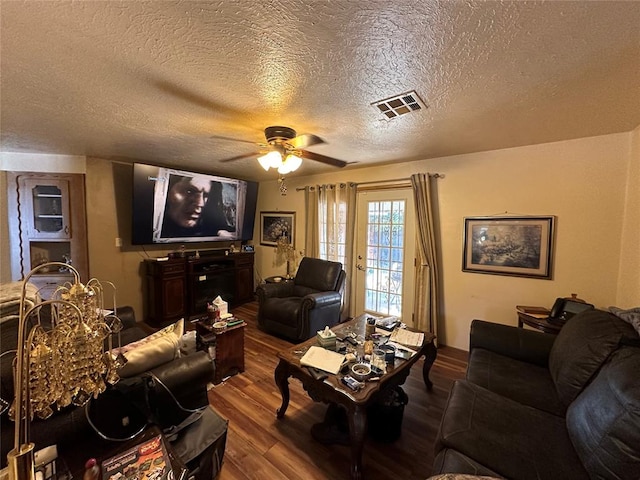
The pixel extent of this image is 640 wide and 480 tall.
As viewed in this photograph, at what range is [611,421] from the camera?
3.52 feet

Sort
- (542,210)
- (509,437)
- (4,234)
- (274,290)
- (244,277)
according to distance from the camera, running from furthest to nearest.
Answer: (244,277) < (274,290) < (4,234) < (542,210) < (509,437)

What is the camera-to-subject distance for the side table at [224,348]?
250 centimetres

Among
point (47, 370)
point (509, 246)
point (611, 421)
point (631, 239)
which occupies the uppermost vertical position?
point (631, 239)

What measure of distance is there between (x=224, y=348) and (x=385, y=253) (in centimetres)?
240

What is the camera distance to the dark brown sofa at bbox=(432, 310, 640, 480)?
1.06 metres

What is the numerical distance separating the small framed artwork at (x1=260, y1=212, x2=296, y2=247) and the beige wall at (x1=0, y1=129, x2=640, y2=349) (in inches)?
63.1

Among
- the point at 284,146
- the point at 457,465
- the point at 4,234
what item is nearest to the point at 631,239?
the point at 457,465

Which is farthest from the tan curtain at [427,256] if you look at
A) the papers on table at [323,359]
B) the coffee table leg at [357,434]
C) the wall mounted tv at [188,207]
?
the wall mounted tv at [188,207]

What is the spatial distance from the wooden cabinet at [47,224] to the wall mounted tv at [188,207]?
0.62 m

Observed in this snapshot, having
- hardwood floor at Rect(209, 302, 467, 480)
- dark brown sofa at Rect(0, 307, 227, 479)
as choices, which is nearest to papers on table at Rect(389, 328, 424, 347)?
hardwood floor at Rect(209, 302, 467, 480)

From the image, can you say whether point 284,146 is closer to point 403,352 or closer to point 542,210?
point 403,352

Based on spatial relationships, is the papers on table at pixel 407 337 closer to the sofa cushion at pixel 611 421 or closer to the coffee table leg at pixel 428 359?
the coffee table leg at pixel 428 359

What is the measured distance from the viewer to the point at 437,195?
333 cm

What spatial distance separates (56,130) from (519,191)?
15.0 ft
